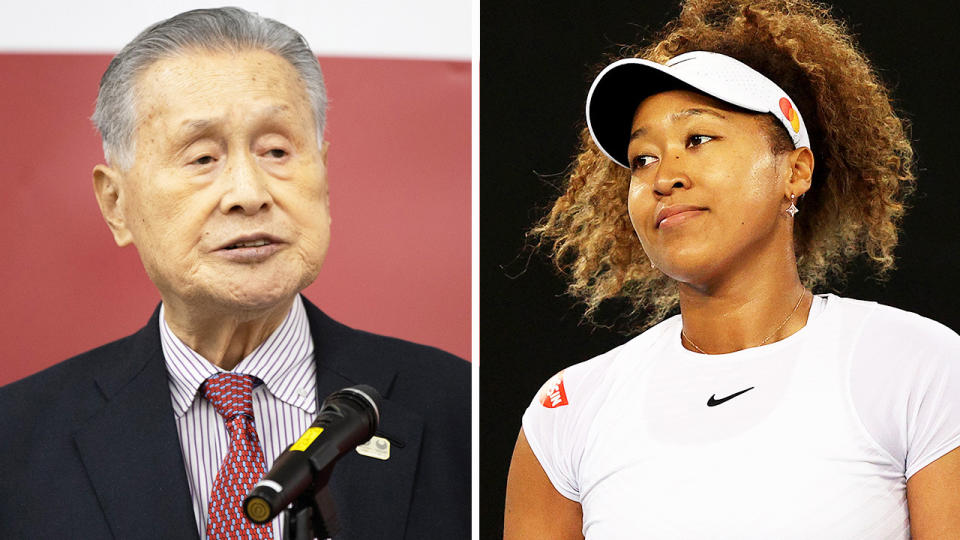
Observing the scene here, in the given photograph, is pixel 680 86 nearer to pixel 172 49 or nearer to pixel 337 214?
pixel 337 214

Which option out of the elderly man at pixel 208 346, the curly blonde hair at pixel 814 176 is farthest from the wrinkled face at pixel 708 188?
the elderly man at pixel 208 346

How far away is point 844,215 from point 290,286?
1.32 metres

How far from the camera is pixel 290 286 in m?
2.62

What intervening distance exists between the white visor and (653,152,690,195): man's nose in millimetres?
158

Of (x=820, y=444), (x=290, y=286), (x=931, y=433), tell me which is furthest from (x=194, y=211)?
(x=931, y=433)

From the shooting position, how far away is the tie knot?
257 cm

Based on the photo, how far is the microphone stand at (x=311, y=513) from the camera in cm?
177

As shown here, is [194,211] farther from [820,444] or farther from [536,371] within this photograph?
[820,444]

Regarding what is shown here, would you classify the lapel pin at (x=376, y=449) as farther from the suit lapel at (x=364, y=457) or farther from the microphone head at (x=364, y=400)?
the microphone head at (x=364, y=400)

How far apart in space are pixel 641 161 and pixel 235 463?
3.73 ft

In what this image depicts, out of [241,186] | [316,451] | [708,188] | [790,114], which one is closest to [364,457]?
[241,186]

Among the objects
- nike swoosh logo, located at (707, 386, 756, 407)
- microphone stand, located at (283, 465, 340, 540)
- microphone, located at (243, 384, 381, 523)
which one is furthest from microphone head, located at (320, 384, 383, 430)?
nike swoosh logo, located at (707, 386, 756, 407)

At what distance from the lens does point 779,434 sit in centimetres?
230

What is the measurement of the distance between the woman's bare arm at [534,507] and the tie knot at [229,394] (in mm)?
651
